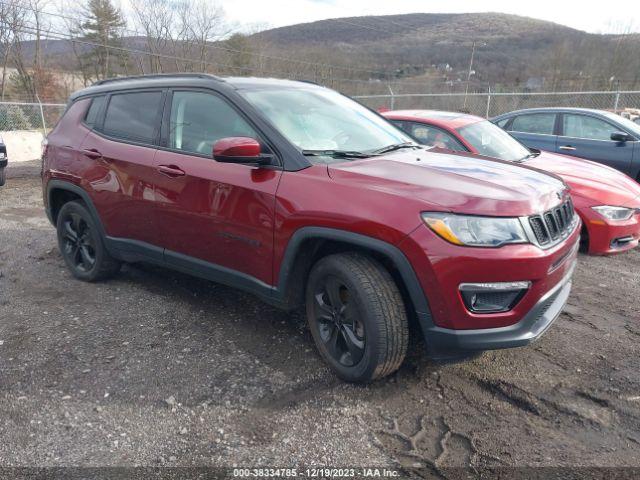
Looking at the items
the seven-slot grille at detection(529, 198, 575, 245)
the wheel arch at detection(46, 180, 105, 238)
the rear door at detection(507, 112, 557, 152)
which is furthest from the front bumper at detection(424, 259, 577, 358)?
the rear door at detection(507, 112, 557, 152)

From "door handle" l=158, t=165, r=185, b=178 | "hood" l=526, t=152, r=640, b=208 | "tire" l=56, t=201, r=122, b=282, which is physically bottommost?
"tire" l=56, t=201, r=122, b=282

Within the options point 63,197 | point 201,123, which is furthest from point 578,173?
point 63,197

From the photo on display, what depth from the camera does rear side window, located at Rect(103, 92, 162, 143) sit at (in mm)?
3740

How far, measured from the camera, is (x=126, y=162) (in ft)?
12.4

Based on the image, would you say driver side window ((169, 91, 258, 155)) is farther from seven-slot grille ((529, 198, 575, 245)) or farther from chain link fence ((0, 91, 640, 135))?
chain link fence ((0, 91, 640, 135))

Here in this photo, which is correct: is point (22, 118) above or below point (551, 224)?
below

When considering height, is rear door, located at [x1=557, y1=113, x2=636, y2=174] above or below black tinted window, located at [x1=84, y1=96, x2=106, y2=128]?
below

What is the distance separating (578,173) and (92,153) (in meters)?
4.90

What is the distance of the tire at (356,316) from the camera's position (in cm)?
257

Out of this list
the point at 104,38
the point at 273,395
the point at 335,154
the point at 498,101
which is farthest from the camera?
the point at 104,38

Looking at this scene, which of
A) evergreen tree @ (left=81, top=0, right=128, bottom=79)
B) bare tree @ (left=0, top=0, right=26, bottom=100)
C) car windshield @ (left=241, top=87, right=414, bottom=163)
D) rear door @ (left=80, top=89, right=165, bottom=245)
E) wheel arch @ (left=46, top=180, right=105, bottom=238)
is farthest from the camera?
evergreen tree @ (left=81, top=0, right=128, bottom=79)

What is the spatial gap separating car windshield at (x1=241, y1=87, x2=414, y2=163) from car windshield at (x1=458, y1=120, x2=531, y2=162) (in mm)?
2030

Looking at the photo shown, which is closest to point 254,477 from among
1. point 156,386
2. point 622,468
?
point 156,386

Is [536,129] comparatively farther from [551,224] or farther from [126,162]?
[126,162]
